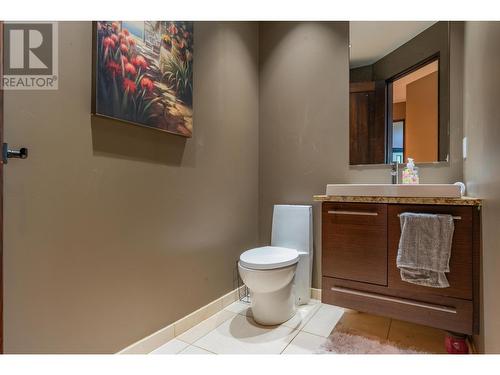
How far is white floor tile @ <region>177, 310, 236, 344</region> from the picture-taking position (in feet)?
5.47

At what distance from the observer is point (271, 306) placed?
5.91 ft

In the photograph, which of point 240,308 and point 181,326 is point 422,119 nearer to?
point 240,308

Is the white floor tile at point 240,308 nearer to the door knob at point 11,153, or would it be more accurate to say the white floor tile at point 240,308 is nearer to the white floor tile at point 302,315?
the white floor tile at point 302,315

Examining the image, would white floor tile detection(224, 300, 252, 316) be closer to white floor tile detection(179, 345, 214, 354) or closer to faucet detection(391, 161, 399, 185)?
white floor tile detection(179, 345, 214, 354)

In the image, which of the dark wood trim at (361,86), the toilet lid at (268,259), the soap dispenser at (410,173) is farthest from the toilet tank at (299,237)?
the dark wood trim at (361,86)

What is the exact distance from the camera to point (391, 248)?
1551 millimetres

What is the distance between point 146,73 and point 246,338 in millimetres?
1601

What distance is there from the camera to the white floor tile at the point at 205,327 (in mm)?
1667

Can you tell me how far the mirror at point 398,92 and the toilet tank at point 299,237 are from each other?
0.58 metres

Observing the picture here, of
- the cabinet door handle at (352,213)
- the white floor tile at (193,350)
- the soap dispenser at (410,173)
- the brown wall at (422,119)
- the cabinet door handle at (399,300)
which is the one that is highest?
the brown wall at (422,119)

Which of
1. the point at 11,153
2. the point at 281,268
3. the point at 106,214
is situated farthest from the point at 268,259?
the point at 11,153

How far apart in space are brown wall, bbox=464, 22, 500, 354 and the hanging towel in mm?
155

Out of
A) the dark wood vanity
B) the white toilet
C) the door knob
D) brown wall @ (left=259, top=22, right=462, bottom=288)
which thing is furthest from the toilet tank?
the door knob
